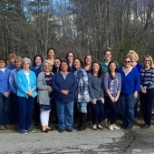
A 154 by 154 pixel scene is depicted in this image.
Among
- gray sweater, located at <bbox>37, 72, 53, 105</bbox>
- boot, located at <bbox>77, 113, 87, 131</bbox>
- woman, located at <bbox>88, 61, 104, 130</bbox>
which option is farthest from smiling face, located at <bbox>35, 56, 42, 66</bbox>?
boot, located at <bbox>77, 113, 87, 131</bbox>

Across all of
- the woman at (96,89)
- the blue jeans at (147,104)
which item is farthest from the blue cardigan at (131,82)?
the woman at (96,89)

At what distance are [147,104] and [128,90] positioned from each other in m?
0.66

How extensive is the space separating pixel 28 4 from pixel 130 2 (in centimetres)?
752

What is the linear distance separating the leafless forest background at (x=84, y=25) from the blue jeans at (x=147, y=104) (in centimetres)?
668

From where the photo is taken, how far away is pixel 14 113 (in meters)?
7.57

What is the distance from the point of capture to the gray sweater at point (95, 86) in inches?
286

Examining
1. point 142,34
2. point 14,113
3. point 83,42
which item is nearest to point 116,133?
point 14,113

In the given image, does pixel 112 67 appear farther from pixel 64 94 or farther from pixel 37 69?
pixel 37 69

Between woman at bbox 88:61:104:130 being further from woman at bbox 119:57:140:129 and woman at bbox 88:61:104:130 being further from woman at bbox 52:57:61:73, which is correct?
woman at bbox 52:57:61:73

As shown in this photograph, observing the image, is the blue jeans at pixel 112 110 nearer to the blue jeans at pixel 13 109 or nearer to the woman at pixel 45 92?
the woman at pixel 45 92

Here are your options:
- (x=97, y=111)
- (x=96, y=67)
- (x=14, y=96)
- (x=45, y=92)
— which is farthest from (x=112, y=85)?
(x=14, y=96)

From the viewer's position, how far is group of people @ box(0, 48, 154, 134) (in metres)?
7.07

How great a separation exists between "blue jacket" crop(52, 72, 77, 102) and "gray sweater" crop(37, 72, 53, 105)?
0.74ft

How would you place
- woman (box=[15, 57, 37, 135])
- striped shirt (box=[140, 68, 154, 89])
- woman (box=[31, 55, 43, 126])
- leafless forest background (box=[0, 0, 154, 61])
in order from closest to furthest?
1. woman (box=[15, 57, 37, 135])
2. striped shirt (box=[140, 68, 154, 89])
3. woman (box=[31, 55, 43, 126])
4. leafless forest background (box=[0, 0, 154, 61])
